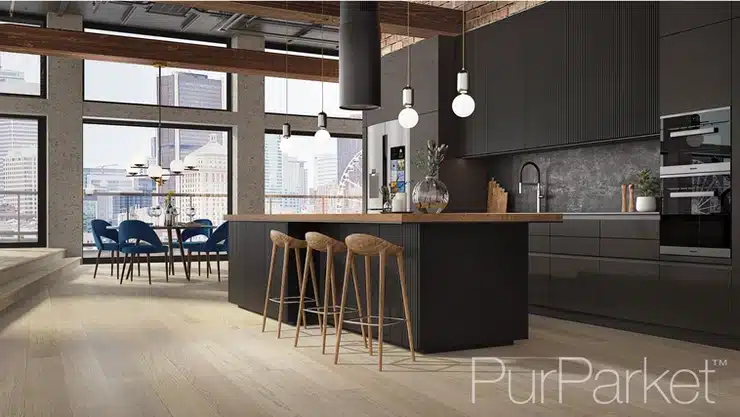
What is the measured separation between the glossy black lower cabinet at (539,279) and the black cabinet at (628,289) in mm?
623

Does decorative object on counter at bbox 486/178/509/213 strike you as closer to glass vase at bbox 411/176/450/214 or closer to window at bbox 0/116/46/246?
glass vase at bbox 411/176/450/214

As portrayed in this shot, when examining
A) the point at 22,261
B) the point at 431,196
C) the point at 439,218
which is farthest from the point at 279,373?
the point at 22,261

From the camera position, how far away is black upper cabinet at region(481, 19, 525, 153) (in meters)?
6.73

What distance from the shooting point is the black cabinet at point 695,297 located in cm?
470

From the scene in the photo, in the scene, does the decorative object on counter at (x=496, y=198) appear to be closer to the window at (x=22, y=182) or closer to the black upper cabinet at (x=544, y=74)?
the black upper cabinet at (x=544, y=74)

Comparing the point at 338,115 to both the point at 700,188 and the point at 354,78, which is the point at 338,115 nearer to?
the point at 354,78

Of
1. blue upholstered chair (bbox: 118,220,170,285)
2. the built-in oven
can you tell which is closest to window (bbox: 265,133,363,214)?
blue upholstered chair (bbox: 118,220,170,285)

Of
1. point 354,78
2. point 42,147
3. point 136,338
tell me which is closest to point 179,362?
point 136,338

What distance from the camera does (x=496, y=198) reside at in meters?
7.60

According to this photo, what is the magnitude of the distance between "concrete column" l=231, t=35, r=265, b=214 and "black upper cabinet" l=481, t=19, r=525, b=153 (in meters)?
6.08

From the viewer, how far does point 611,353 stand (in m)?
4.56

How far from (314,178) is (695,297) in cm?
915

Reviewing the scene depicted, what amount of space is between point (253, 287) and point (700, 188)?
3.69 metres

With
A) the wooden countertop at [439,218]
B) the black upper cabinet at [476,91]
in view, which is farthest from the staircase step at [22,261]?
the black upper cabinet at [476,91]
